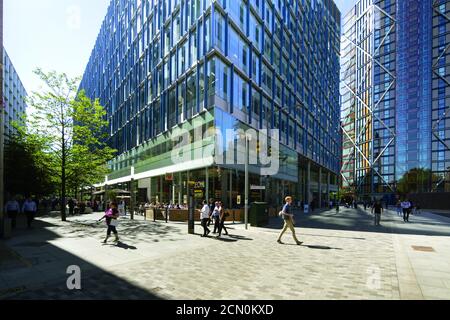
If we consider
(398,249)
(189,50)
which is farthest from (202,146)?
(398,249)

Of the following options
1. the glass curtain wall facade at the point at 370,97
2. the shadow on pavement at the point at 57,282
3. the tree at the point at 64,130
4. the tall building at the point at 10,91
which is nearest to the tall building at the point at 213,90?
the tree at the point at 64,130

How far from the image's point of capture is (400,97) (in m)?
95.2

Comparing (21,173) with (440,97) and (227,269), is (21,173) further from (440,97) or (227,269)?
(440,97)

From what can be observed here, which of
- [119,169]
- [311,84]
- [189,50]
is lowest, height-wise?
[119,169]

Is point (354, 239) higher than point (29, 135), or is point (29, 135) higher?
point (29, 135)

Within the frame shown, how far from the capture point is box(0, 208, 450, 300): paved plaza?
6168 mm

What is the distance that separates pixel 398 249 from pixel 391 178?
99.3 metres

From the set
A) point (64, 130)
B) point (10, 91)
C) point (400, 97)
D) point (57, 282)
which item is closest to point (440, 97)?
point (400, 97)

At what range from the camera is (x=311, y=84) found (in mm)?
53531

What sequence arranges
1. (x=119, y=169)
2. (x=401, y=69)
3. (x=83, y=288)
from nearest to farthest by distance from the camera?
(x=83, y=288)
(x=119, y=169)
(x=401, y=69)

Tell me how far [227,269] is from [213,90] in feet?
63.2
